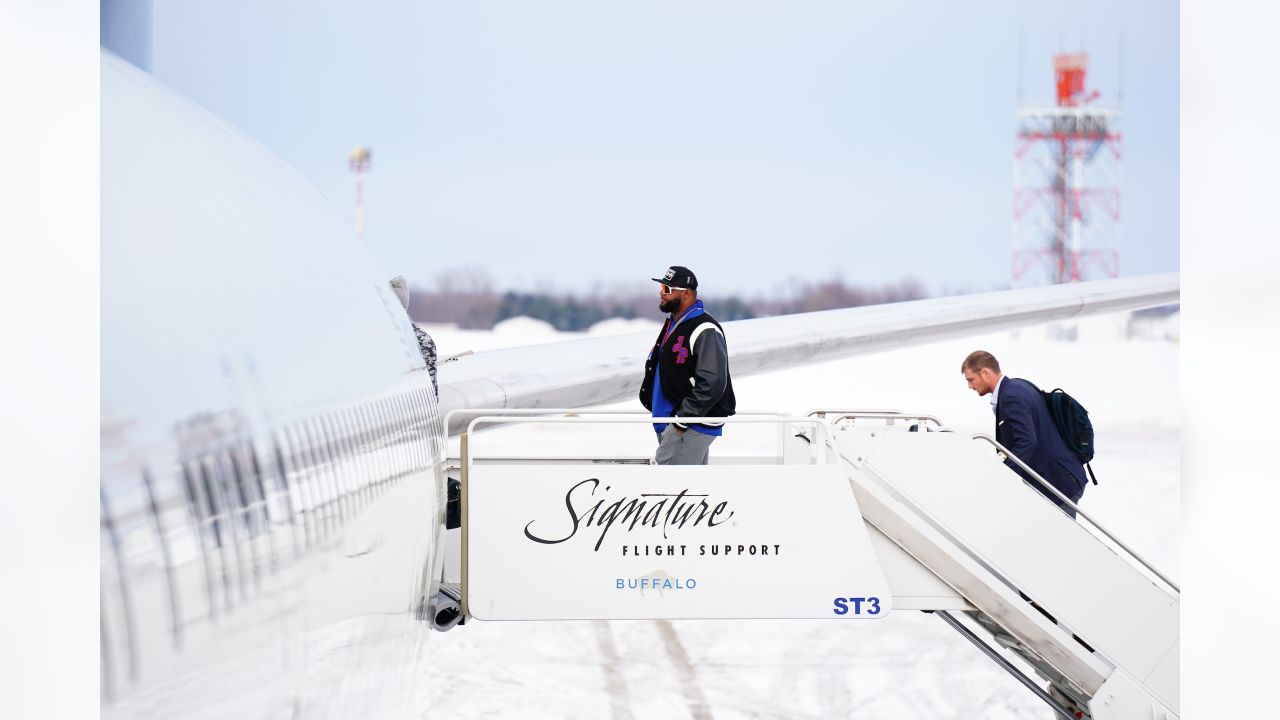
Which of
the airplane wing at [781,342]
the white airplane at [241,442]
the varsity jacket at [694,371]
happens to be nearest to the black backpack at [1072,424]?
the varsity jacket at [694,371]

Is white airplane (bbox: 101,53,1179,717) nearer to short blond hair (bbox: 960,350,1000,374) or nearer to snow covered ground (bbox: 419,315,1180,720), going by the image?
short blond hair (bbox: 960,350,1000,374)

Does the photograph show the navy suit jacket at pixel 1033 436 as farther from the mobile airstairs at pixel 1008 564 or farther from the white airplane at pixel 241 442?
the white airplane at pixel 241 442

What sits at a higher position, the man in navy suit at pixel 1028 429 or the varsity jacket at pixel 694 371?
the varsity jacket at pixel 694 371

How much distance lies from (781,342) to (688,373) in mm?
3635

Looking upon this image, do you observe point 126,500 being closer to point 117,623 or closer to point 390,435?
point 117,623

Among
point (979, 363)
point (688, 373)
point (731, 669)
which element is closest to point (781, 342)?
point (979, 363)

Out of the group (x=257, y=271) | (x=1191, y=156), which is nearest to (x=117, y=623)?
(x=257, y=271)

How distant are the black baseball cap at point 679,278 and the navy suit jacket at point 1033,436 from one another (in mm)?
1797

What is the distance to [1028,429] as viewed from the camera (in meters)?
5.23

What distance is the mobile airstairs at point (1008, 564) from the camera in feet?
14.2

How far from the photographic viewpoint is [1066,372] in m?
28.3

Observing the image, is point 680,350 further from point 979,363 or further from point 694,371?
point 979,363

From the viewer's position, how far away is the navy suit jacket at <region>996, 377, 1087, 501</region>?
523 centimetres

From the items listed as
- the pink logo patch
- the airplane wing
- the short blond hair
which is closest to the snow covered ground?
the airplane wing
